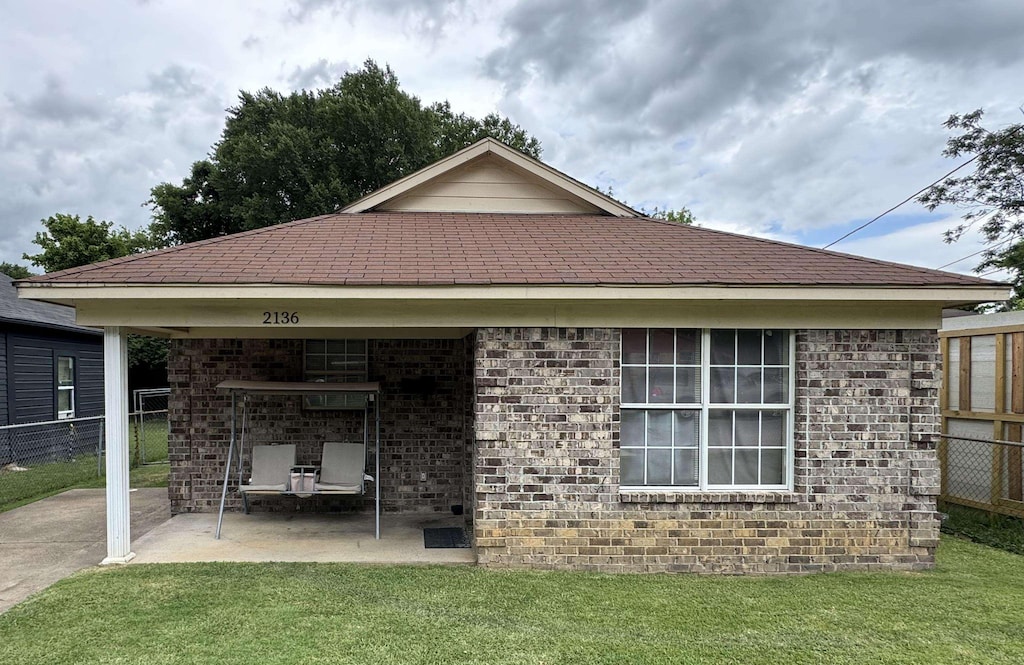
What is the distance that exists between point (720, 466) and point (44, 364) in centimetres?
1598

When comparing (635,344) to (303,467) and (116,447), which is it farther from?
(116,447)

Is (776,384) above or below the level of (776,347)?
below

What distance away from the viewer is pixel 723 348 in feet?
18.7

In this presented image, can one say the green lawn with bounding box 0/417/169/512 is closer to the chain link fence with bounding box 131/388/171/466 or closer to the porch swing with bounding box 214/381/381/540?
the chain link fence with bounding box 131/388/171/466

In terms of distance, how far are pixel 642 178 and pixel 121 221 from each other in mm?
29441

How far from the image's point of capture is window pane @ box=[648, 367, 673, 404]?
568 centimetres

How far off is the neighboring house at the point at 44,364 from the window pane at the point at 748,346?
42.0 ft

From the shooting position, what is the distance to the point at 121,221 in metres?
31.8

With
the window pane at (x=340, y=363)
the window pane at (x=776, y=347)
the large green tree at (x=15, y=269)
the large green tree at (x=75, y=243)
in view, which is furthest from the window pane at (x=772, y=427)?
the large green tree at (x=15, y=269)

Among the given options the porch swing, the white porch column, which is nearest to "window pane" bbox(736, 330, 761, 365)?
the porch swing

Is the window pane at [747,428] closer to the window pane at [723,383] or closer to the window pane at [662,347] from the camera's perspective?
the window pane at [723,383]

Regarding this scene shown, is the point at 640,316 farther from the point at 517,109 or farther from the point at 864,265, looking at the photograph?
the point at 517,109

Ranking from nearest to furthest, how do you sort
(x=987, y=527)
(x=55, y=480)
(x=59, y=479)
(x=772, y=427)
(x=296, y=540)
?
(x=772, y=427) → (x=296, y=540) → (x=987, y=527) → (x=55, y=480) → (x=59, y=479)

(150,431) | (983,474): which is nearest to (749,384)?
(983,474)
